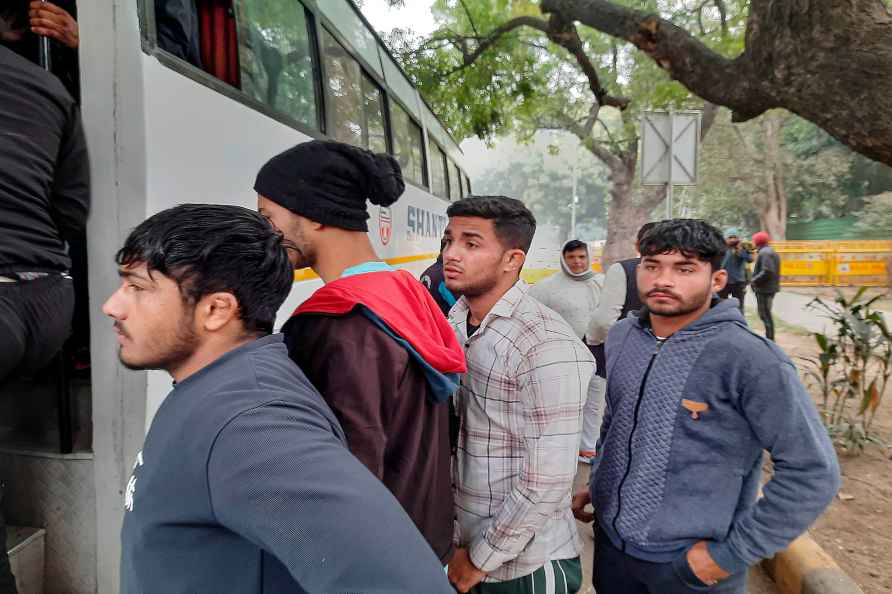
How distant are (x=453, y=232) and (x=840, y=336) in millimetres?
4172

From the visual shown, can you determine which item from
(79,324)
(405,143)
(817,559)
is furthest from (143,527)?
(405,143)

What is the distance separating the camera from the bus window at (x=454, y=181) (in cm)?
1066

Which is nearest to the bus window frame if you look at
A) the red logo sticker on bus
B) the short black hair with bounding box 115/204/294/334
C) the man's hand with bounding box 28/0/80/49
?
Result: the man's hand with bounding box 28/0/80/49

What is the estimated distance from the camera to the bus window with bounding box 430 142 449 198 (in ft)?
27.6

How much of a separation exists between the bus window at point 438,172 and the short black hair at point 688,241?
6.17 meters

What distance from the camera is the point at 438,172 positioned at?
9.02m

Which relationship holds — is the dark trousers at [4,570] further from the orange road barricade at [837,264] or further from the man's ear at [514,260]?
the orange road barricade at [837,264]

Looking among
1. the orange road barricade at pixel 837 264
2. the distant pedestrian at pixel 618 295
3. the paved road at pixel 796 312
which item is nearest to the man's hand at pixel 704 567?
the distant pedestrian at pixel 618 295

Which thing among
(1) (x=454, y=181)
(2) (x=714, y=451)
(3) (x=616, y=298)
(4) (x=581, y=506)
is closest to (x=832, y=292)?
(1) (x=454, y=181)

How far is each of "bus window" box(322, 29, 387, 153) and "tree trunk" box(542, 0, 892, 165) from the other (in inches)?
111

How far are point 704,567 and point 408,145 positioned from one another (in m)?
5.60

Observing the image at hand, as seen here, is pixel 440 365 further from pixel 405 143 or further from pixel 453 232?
pixel 405 143

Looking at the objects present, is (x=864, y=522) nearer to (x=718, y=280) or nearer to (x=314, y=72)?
(x=718, y=280)

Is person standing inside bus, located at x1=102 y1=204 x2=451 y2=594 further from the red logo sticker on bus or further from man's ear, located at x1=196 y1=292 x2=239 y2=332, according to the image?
the red logo sticker on bus
